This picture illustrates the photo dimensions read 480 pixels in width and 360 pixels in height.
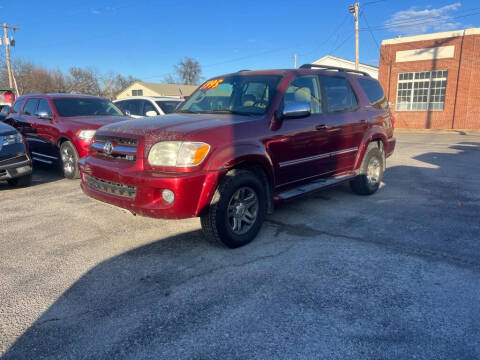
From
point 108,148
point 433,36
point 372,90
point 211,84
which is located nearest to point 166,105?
point 211,84

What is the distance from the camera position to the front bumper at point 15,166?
618 cm

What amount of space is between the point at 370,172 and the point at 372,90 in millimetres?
1431

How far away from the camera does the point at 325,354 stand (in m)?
2.20

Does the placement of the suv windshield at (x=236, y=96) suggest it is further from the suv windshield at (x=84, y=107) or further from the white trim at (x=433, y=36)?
the white trim at (x=433, y=36)

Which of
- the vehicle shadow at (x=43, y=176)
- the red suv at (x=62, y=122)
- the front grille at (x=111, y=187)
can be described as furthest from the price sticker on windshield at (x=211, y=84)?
the vehicle shadow at (x=43, y=176)

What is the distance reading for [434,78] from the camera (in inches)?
884

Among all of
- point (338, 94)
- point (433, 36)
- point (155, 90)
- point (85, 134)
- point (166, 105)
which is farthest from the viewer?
point (155, 90)

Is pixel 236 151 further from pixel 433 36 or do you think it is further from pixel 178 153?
pixel 433 36

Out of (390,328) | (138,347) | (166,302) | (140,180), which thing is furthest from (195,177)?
(390,328)

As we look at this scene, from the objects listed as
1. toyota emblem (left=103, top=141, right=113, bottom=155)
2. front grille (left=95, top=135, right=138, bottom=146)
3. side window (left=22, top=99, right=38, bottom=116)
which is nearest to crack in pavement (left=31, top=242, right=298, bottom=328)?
front grille (left=95, top=135, right=138, bottom=146)

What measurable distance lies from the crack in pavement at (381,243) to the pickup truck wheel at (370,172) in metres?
1.80

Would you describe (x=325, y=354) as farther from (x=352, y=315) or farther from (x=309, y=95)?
(x=309, y=95)

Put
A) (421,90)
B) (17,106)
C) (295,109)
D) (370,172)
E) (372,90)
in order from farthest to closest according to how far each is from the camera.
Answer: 1. (421,90)
2. (17,106)
3. (372,90)
4. (370,172)
5. (295,109)

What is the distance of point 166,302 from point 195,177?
3.74 ft
